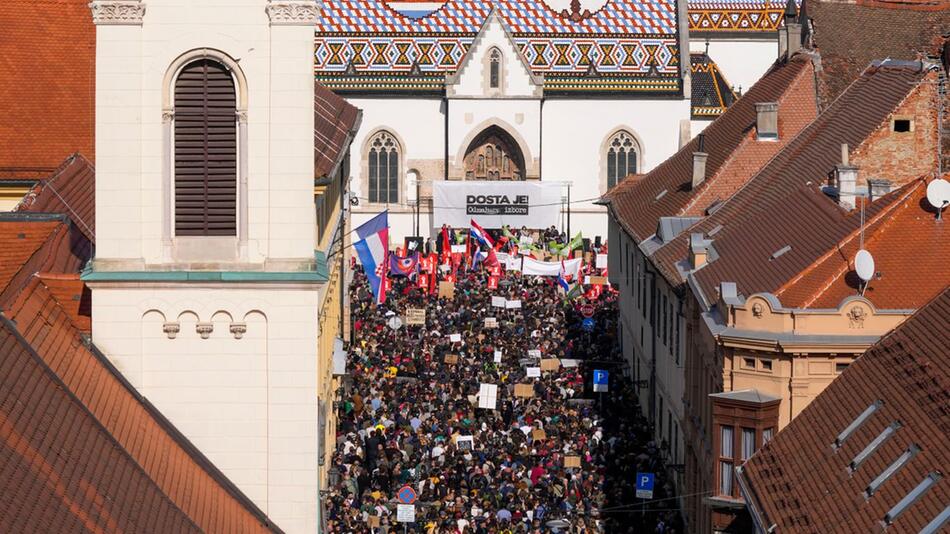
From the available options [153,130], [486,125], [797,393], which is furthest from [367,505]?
[486,125]

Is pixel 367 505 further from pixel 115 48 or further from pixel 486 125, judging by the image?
pixel 486 125

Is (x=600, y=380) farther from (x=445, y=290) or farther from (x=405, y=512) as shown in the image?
(x=445, y=290)

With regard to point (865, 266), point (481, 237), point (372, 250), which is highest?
point (481, 237)

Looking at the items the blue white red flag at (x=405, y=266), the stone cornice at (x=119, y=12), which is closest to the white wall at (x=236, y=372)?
the stone cornice at (x=119, y=12)

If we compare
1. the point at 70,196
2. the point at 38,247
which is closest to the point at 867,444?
the point at 38,247

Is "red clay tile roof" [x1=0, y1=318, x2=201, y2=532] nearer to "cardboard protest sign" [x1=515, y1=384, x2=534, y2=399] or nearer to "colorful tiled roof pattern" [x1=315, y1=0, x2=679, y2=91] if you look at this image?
"cardboard protest sign" [x1=515, y1=384, x2=534, y2=399]

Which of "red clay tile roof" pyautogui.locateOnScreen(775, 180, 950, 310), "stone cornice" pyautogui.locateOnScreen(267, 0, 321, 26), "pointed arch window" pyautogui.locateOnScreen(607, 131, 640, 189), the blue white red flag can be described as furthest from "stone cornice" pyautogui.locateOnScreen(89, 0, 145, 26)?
"pointed arch window" pyautogui.locateOnScreen(607, 131, 640, 189)
